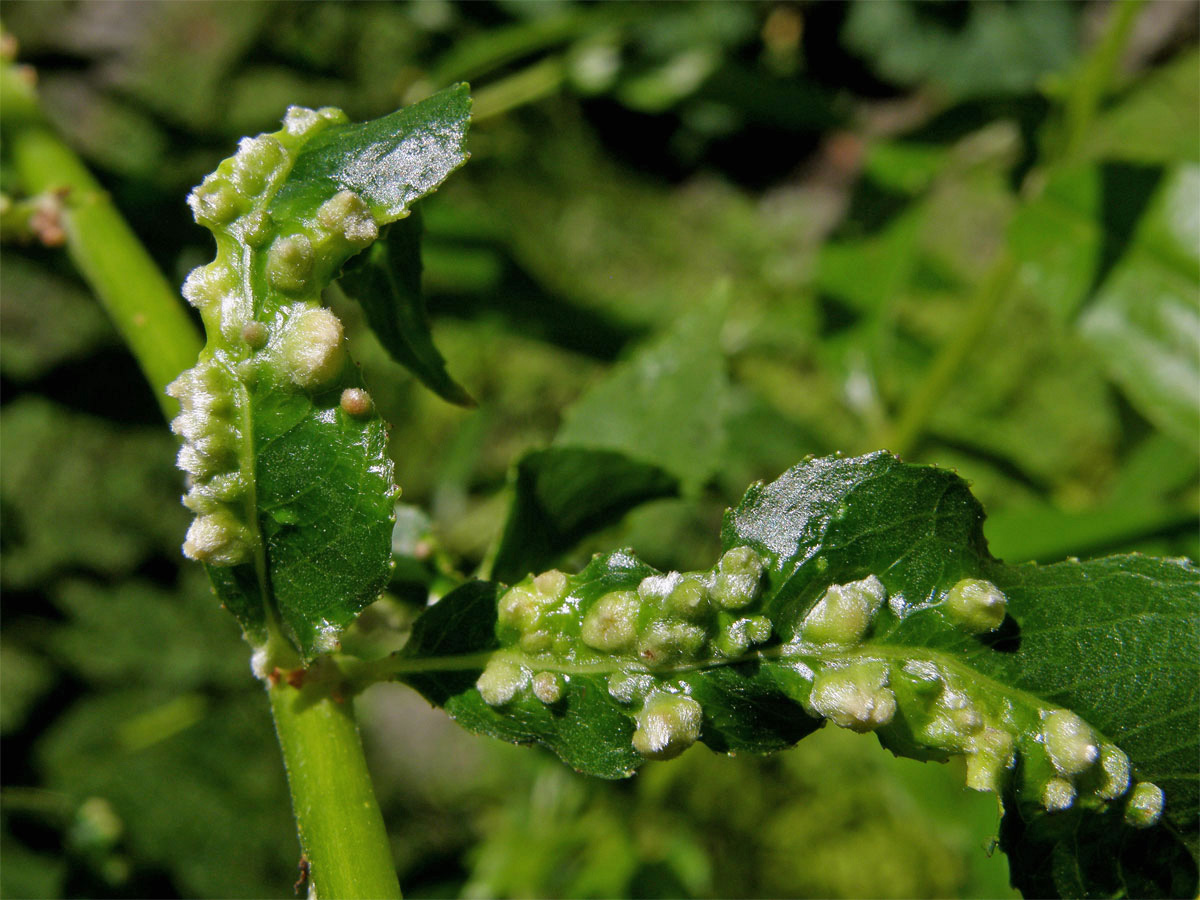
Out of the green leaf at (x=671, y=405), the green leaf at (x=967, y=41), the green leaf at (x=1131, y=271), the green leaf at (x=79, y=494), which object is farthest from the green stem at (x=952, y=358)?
the green leaf at (x=967, y=41)

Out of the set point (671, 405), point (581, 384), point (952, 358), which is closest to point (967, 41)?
point (581, 384)

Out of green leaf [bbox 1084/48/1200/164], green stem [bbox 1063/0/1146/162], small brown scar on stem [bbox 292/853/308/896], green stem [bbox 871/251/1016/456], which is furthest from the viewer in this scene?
green leaf [bbox 1084/48/1200/164]

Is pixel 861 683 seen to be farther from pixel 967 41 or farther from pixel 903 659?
pixel 967 41

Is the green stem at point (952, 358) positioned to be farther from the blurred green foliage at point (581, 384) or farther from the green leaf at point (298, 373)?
the green leaf at point (298, 373)

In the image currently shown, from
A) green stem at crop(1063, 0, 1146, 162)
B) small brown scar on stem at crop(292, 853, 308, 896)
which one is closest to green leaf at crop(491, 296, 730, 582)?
small brown scar on stem at crop(292, 853, 308, 896)

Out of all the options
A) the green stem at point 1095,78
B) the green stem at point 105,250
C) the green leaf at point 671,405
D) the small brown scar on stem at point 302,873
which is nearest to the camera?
the small brown scar on stem at point 302,873

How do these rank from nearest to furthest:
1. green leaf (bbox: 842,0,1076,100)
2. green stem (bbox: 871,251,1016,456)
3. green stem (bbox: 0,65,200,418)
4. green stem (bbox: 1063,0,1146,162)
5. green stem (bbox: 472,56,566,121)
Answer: green stem (bbox: 0,65,200,418) → green stem (bbox: 1063,0,1146,162) → green stem (bbox: 871,251,1016,456) → green stem (bbox: 472,56,566,121) → green leaf (bbox: 842,0,1076,100)

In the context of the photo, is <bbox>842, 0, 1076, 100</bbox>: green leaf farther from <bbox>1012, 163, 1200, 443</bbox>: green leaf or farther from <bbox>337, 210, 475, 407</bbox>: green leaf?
<bbox>337, 210, 475, 407</bbox>: green leaf

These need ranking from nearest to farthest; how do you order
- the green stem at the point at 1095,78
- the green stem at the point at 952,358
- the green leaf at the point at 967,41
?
the green stem at the point at 1095,78 < the green stem at the point at 952,358 < the green leaf at the point at 967,41
